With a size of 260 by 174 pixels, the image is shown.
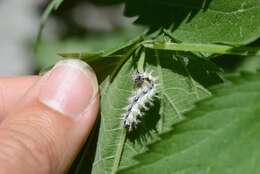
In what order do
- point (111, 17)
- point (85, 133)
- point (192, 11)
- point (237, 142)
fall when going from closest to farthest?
point (237, 142)
point (192, 11)
point (85, 133)
point (111, 17)

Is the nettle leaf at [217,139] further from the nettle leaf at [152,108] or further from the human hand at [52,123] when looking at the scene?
the human hand at [52,123]

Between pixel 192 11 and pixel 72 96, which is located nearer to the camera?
pixel 192 11

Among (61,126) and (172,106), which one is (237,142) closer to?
(172,106)

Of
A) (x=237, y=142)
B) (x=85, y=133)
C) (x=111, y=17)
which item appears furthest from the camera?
(x=111, y=17)

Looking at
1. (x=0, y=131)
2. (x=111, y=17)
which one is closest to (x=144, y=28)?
(x=0, y=131)

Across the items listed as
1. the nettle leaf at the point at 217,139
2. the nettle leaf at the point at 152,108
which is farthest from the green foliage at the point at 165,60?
the nettle leaf at the point at 217,139

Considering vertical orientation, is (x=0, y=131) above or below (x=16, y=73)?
above

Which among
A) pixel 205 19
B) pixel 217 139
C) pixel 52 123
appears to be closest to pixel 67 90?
pixel 52 123
